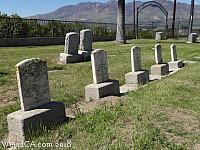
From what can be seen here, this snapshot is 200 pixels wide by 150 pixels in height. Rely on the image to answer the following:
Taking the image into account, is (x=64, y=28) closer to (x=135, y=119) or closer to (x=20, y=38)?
(x=20, y=38)

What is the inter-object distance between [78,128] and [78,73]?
6233mm

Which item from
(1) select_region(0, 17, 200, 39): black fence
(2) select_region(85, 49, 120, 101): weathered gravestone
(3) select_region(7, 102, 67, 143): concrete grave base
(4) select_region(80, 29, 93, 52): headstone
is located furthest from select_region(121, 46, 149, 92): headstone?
(1) select_region(0, 17, 200, 39): black fence

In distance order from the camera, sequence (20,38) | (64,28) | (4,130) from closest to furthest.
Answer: (4,130), (20,38), (64,28)

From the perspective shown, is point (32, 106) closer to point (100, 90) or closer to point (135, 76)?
point (100, 90)

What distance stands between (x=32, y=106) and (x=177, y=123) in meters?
2.29

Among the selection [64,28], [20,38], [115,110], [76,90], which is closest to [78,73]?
[76,90]

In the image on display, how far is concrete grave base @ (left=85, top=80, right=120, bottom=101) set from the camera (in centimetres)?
774

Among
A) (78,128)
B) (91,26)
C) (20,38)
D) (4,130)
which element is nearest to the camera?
(78,128)

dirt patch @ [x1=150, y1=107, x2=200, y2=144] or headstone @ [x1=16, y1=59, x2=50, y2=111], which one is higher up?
headstone @ [x1=16, y1=59, x2=50, y2=111]

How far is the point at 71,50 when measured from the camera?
15039 millimetres

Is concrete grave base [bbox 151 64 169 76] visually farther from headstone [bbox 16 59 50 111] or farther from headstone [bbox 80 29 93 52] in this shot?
headstone [bbox 16 59 50 111]

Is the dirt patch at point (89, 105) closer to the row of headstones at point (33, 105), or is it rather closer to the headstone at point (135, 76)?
the row of headstones at point (33, 105)

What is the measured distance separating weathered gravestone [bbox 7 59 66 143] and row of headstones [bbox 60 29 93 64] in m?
8.37

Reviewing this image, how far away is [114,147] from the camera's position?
15.8 ft
